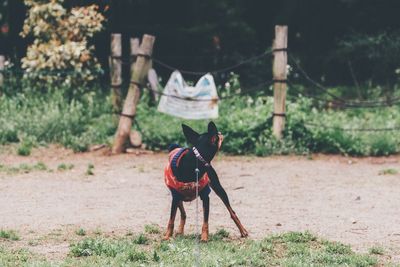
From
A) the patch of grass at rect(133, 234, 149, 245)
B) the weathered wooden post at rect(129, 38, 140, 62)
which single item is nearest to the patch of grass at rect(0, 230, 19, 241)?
the patch of grass at rect(133, 234, 149, 245)

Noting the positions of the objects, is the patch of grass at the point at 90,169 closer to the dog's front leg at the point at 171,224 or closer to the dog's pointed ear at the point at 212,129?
the dog's front leg at the point at 171,224

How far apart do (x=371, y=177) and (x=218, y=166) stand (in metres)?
2.06

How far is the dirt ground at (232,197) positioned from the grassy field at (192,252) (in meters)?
0.30

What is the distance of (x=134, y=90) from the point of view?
12.0 metres

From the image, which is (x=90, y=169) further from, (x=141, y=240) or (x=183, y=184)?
(x=183, y=184)

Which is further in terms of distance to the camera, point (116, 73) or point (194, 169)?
point (116, 73)

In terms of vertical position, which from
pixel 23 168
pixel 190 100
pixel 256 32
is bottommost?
pixel 23 168

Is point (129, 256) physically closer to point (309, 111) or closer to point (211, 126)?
point (211, 126)

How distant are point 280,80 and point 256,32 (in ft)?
23.2

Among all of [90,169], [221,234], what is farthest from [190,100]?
[221,234]

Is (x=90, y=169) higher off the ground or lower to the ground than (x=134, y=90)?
lower

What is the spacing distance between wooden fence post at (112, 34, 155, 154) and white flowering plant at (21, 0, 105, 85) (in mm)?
1906

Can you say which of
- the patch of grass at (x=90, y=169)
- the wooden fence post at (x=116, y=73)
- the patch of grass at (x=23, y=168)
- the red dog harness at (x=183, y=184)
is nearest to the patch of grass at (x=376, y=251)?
the red dog harness at (x=183, y=184)

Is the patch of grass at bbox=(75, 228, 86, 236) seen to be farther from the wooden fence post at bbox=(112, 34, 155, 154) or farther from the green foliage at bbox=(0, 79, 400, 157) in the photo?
the wooden fence post at bbox=(112, 34, 155, 154)
